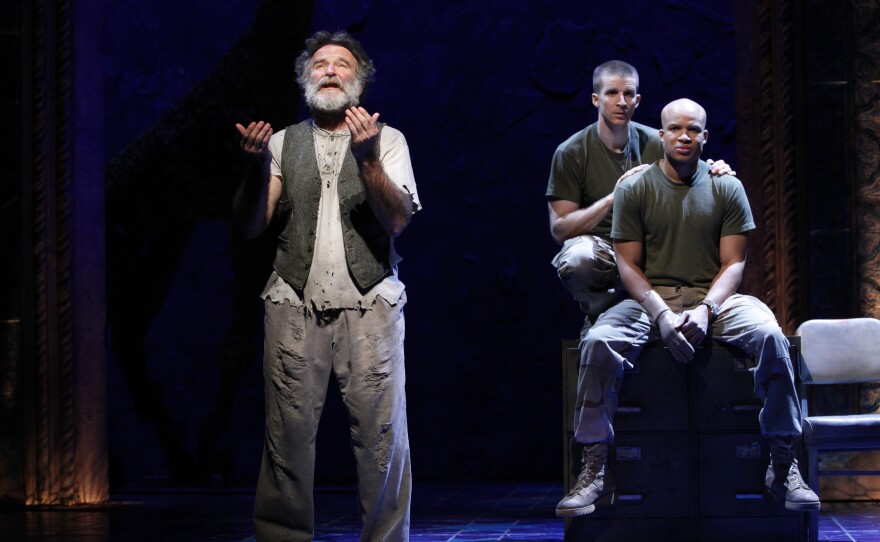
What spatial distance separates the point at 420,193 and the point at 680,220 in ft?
10.1

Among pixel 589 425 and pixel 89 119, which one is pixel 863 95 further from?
pixel 89 119

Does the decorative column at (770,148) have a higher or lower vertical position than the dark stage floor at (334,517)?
higher

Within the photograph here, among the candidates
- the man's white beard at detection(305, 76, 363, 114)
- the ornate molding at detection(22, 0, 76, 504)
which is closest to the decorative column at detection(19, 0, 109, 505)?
the ornate molding at detection(22, 0, 76, 504)

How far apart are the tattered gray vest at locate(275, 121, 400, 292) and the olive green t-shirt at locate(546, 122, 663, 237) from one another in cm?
121

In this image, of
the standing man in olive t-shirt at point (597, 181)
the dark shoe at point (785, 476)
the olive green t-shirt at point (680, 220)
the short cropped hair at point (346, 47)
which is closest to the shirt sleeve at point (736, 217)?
the olive green t-shirt at point (680, 220)

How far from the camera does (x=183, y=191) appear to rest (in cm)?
741

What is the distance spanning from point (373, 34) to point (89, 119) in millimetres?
1817

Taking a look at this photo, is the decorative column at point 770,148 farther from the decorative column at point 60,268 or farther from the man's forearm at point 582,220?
the decorative column at point 60,268

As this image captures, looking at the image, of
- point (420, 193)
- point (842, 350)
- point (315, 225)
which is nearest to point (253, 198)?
point (315, 225)

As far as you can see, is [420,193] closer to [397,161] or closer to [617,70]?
[617,70]

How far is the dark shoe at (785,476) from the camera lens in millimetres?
4125

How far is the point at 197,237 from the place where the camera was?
738 cm

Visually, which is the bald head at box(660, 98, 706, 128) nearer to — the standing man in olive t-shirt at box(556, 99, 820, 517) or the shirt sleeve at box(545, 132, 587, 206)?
the standing man in olive t-shirt at box(556, 99, 820, 517)

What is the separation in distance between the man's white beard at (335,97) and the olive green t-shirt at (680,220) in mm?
1233
